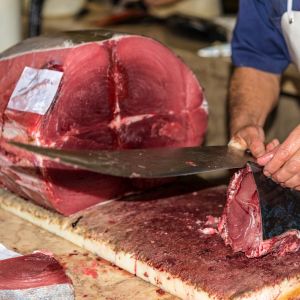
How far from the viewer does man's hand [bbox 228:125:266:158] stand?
282 cm

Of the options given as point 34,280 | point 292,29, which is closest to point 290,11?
point 292,29

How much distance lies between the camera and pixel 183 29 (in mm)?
5691

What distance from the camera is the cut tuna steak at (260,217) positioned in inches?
97.9

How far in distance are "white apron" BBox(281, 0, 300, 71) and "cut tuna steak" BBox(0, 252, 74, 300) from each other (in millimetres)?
1354

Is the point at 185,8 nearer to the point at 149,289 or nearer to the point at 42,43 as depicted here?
the point at 42,43

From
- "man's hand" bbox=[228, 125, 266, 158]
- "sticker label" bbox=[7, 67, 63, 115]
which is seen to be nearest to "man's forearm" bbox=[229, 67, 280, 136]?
"man's hand" bbox=[228, 125, 266, 158]

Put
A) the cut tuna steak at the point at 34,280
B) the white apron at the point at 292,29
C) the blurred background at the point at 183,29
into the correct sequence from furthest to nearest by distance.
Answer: the blurred background at the point at 183,29, the white apron at the point at 292,29, the cut tuna steak at the point at 34,280

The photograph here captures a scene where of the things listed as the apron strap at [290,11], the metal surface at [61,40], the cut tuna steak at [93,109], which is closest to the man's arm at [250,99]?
the cut tuna steak at [93,109]

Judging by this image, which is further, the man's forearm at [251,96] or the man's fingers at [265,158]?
the man's forearm at [251,96]

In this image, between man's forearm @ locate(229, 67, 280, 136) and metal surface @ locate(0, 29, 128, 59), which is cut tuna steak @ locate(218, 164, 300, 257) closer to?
man's forearm @ locate(229, 67, 280, 136)

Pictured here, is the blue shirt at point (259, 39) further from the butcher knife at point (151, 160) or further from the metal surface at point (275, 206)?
the metal surface at point (275, 206)

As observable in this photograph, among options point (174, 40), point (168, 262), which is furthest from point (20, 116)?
point (174, 40)

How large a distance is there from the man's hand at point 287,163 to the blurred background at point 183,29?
6.56 ft

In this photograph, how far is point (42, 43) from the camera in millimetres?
2990
